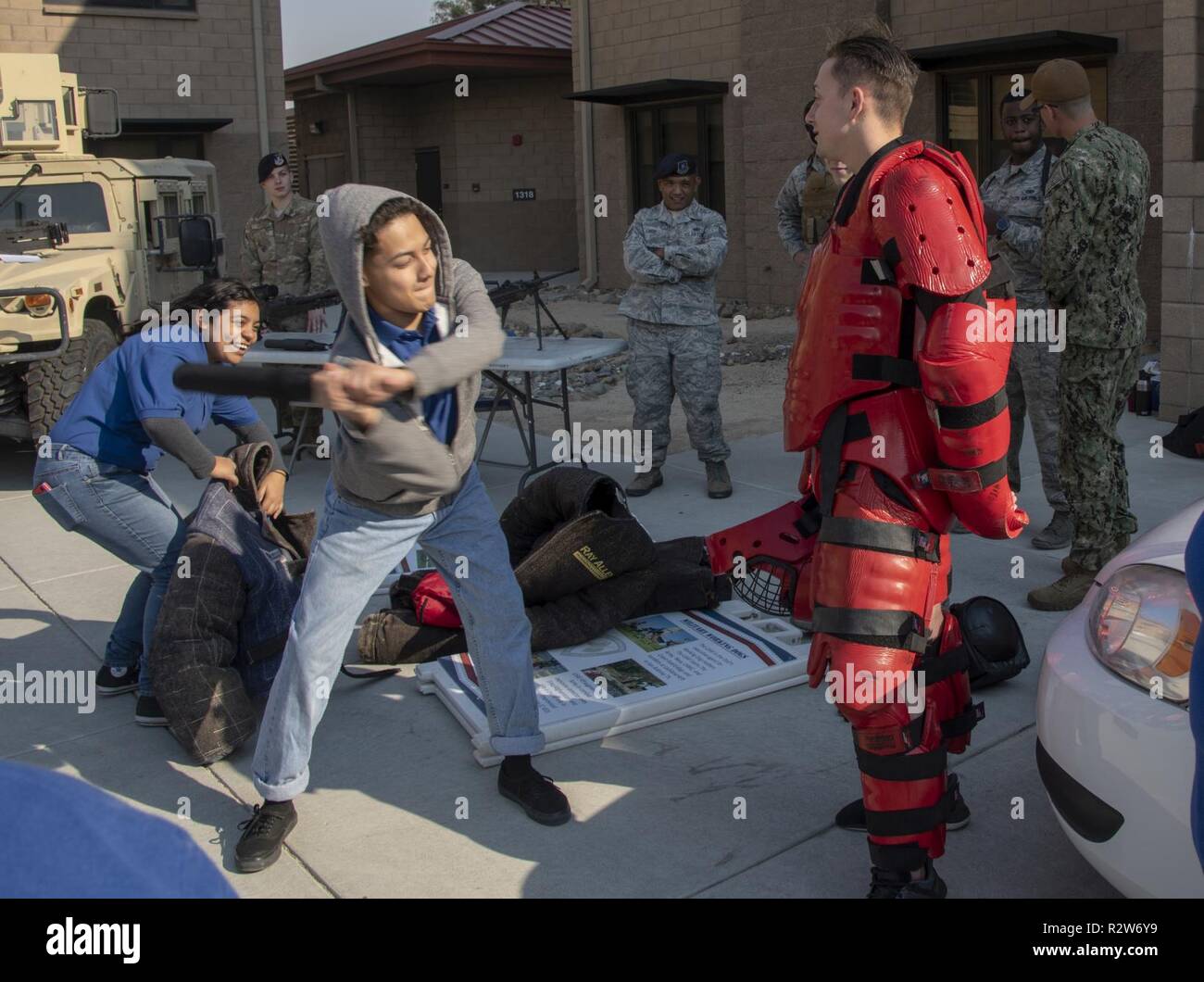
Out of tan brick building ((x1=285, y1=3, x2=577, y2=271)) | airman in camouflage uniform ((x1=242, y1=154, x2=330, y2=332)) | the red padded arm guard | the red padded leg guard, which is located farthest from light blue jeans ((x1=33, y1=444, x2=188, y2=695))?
tan brick building ((x1=285, y1=3, x2=577, y2=271))

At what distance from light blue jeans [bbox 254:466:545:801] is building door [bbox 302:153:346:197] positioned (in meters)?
22.9

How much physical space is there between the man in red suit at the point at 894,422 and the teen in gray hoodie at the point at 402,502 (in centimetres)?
87

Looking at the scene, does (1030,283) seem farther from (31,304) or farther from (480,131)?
(480,131)

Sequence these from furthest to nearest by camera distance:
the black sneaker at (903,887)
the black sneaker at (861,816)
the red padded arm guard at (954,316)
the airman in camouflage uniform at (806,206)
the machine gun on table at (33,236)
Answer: the machine gun on table at (33,236)
the airman in camouflage uniform at (806,206)
the black sneaker at (861,816)
the black sneaker at (903,887)
the red padded arm guard at (954,316)

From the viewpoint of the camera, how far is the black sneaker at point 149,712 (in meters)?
4.18

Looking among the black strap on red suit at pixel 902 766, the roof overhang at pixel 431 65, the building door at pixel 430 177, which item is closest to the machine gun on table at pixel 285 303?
the black strap on red suit at pixel 902 766

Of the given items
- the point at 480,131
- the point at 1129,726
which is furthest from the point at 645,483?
the point at 480,131

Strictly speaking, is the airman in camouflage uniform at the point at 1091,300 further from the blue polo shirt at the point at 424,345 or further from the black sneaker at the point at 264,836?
the black sneaker at the point at 264,836

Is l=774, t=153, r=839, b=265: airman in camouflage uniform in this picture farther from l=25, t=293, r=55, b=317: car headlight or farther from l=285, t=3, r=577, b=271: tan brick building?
l=285, t=3, r=577, b=271: tan brick building

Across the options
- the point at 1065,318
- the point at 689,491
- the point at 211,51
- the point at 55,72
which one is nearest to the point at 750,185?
the point at 211,51

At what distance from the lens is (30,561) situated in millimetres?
6188

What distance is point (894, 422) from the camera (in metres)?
2.86

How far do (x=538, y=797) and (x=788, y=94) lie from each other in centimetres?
1362

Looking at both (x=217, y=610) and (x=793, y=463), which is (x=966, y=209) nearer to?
(x=217, y=610)
